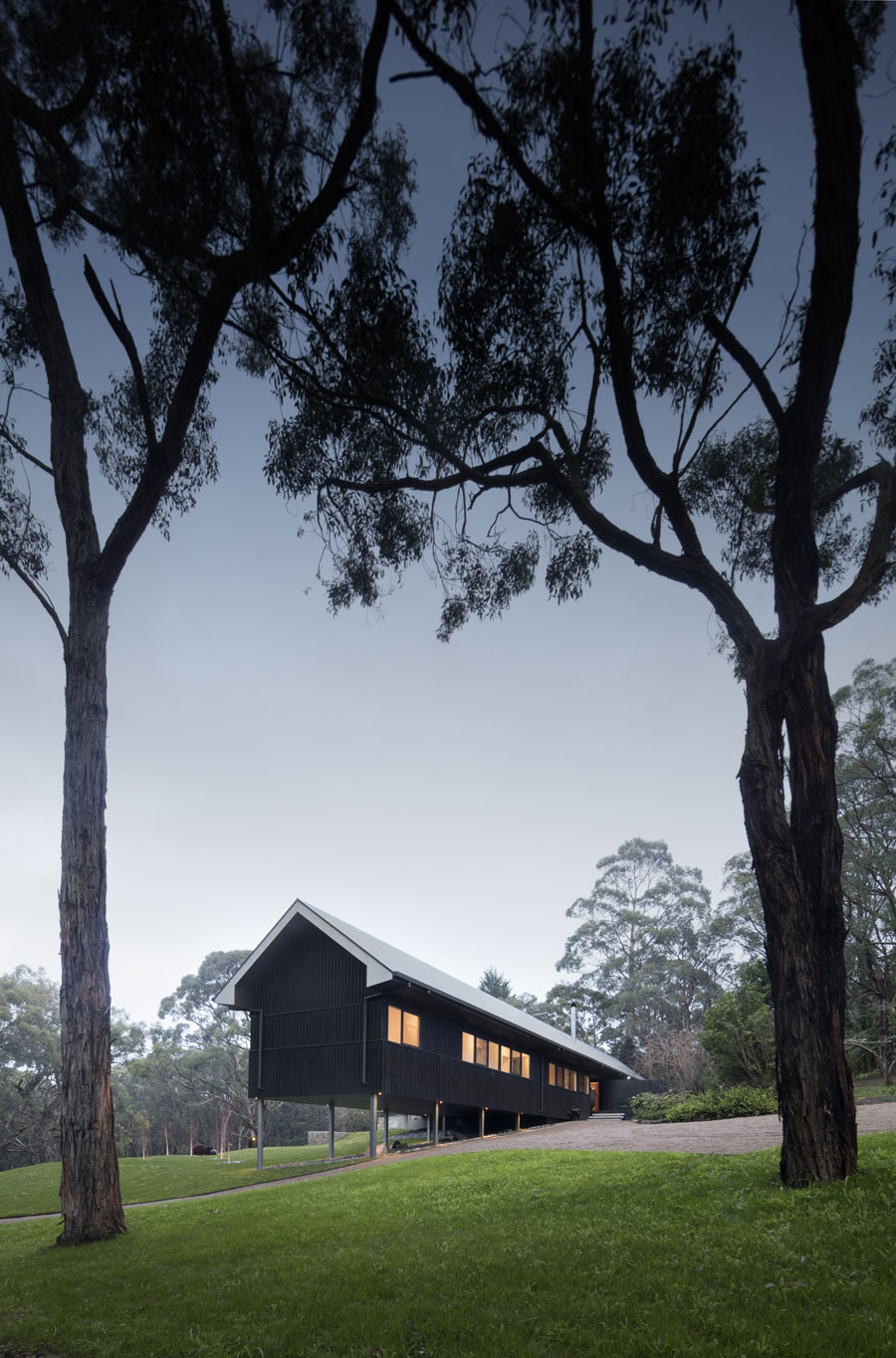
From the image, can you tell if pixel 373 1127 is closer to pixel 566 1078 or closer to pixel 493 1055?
pixel 493 1055

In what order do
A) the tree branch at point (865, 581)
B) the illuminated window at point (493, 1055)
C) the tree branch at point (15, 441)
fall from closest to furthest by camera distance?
1. the tree branch at point (865, 581)
2. the tree branch at point (15, 441)
3. the illuminated window at point (493, 1055)

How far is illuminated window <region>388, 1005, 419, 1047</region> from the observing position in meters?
19.9

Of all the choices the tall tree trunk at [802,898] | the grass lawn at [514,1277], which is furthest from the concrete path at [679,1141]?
the tall tree trunk at [802,898]

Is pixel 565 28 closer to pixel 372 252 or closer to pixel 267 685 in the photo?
pixel 372 252

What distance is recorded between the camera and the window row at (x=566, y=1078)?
32706 millimetres

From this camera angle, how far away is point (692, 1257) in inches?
230

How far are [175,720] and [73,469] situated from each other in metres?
24.1

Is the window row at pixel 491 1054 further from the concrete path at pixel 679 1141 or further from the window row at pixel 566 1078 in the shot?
the concrete path at pixel 679 1141

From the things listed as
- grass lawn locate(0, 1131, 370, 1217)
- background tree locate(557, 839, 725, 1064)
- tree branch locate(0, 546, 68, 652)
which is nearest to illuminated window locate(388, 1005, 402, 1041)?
grass lawn locate(0, 1131, 370, 1217)

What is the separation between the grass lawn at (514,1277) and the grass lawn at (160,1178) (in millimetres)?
9116

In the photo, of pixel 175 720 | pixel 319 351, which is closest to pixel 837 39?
pixel 319 351

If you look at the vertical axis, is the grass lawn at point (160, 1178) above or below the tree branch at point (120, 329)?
below

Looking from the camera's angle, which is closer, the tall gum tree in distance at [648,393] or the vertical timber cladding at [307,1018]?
the tall gum tree in distance at [648,393]

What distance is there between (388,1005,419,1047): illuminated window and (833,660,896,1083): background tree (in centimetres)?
1687
